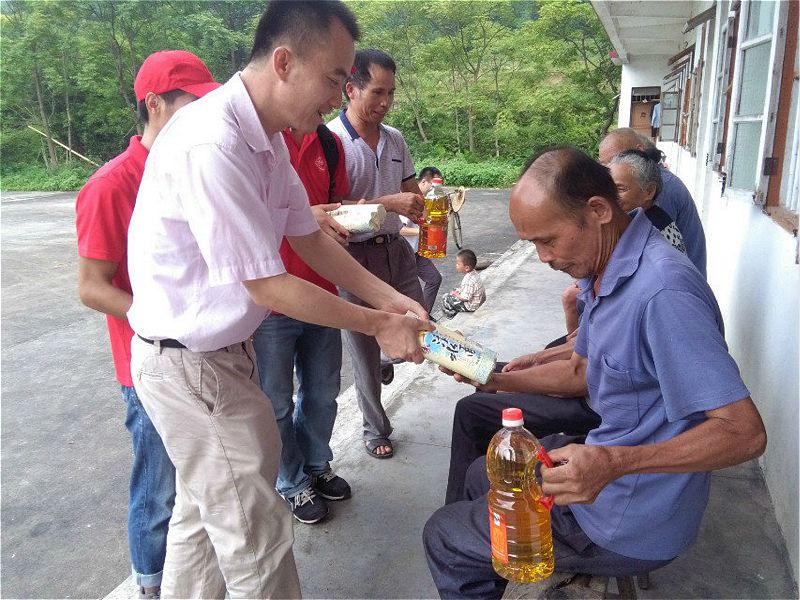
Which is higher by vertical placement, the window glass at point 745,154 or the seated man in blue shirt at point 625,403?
the window glass at point 745,154

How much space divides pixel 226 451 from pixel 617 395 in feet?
3.67

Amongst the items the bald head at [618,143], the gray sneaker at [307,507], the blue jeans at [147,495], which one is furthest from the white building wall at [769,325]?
the blue jeans at [147,495]

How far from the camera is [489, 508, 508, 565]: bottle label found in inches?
61.2

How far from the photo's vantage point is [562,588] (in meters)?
1.66

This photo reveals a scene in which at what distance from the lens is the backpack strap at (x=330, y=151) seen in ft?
9.59

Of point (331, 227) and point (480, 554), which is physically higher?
point (331, 227)

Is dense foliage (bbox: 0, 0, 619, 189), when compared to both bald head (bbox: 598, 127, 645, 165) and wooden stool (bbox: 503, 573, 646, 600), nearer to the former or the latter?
bald head (bbox: 598, 127, 645, 165)

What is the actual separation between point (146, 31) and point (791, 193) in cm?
3018

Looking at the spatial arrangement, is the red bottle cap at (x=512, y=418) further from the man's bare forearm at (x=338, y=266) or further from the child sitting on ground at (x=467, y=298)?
the child sitting on ground at (x=467, y=298)

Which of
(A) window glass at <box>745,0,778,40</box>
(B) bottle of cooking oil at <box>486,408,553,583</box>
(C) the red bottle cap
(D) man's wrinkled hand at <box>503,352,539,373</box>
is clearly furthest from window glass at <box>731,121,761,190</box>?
(C) the red bottle cap

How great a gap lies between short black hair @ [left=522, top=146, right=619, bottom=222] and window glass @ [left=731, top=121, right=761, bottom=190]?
212 cm

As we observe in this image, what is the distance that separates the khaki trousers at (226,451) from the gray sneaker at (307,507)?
88 cm

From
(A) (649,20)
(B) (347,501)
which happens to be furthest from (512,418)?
(A) (649,20)

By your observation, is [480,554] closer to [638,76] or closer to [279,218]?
[279,218]
